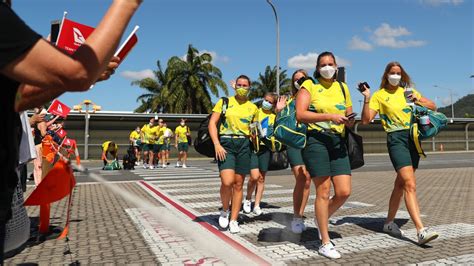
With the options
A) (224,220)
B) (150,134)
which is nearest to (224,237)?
(224,220)

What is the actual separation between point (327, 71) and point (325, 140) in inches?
30.1

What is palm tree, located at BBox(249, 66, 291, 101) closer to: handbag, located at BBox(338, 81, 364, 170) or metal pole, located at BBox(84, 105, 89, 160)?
metal pole, located at BBox(84, 105, 89, 160)

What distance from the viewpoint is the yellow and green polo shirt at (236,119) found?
5.67 m

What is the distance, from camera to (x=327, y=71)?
4.54m

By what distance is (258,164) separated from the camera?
23.1 feet

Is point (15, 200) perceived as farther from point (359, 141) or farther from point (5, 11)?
point (359, 141)

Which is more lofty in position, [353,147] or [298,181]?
[353,147]

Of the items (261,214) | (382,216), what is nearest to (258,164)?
(261,214)

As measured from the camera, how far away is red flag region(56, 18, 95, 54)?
2.44 m

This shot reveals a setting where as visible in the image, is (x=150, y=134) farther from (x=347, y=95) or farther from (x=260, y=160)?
(x=347, y=95)

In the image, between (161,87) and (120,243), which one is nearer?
(120,243)

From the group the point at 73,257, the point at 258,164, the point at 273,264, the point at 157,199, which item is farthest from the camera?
the point at 157,199

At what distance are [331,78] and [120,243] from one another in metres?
3.16

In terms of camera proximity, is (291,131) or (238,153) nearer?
(291,131)
